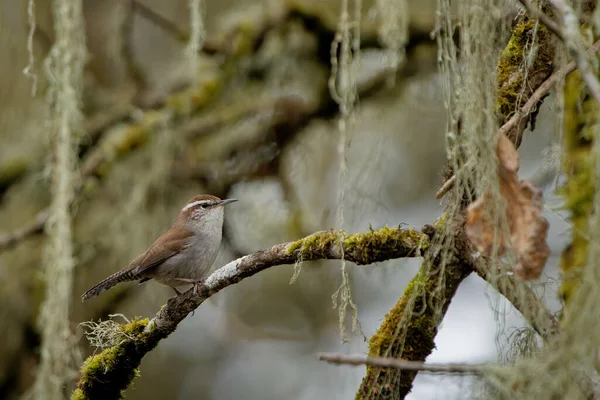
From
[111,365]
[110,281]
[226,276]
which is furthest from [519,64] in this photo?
[110,281]

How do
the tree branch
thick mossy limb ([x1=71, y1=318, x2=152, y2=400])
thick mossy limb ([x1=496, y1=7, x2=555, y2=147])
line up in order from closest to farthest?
the tree branch, thick mossy limb ([x1=496, y1=7, x2=555, y2=147]), thick mossy limb ([x1=71, y1=318, x2=152, y2=400])

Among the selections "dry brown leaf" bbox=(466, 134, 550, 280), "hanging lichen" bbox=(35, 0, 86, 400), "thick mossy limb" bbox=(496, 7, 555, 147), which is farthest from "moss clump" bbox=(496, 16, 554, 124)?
"hanging lichen" bbox=(35, 0, 86, 400)

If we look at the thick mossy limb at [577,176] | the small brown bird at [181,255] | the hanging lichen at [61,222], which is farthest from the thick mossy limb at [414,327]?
A: the small brown bird at [181,255]

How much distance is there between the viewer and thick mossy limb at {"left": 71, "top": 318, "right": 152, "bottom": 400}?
10.5 feet

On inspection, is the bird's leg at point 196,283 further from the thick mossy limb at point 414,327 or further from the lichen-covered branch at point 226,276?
the thick mossy limb at point 414,327

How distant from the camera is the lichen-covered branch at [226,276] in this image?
8.45ft

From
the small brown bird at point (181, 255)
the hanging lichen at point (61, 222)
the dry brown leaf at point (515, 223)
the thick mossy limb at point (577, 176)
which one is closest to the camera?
the dry brown leaf at point (515, 223)

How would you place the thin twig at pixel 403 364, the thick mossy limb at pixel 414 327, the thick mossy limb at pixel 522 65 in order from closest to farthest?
1. the thin twig at pixel 403 364
2. the thick mossy limb at pixel 414 327
3. the thick mossy limb at pixel 522 65

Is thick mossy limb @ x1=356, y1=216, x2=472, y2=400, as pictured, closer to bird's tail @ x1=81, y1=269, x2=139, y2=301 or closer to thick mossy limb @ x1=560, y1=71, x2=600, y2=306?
thick mossy limb @ x1=560, y1=71, x2=600, y2=306

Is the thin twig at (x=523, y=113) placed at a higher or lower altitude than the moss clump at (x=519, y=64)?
lower

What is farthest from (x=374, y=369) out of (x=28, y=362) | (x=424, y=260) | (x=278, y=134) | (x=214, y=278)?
(x=28, y=362)

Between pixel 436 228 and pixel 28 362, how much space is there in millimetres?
4575

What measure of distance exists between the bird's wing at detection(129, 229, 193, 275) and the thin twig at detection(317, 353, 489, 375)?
310cm

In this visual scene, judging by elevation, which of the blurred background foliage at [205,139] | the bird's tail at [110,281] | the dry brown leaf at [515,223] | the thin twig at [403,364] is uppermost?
the blurred background foliage at [205,139]
